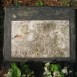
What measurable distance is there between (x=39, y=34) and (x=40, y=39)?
74 mm

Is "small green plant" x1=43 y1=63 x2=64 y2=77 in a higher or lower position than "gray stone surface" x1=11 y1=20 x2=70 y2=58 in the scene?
lower

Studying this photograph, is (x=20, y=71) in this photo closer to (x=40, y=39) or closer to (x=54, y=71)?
(x=54, y=71)

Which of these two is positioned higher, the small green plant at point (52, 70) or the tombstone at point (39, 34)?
the tombstone at point (39, 34)

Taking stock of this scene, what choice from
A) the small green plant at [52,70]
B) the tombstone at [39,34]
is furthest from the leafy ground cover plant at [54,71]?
the tombstone at [39,34]

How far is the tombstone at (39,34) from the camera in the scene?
4836 millimetres

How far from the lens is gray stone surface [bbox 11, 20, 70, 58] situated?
484 centimetres

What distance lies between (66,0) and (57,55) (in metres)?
1.30

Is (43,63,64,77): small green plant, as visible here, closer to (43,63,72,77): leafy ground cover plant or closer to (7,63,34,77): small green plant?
(43,63,72,77): leafy ground cover plant

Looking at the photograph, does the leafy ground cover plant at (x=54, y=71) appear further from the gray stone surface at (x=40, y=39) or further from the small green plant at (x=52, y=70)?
the gray stone surface at (x=40, y=39)

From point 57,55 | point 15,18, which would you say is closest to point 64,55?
point 57,55

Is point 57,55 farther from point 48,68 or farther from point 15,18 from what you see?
point 15,18

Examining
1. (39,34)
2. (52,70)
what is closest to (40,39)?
(39,34)

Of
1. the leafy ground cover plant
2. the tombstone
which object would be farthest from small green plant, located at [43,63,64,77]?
the tombstone

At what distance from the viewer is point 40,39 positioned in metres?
4.89
